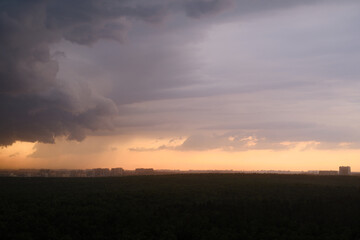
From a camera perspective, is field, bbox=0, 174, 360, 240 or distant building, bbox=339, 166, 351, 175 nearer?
field, bbox=0, 174, 360, 240

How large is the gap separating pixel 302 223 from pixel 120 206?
79.3 feet

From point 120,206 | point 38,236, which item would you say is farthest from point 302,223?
point 38,236

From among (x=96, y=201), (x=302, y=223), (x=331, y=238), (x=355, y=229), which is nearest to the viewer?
(x=331, y=238)

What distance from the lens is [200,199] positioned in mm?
52438

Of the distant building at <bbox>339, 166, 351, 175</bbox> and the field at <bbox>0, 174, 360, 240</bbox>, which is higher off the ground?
the distant building at <bbox>339, 166, 351, 175</bbox>

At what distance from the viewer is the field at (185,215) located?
119 feet

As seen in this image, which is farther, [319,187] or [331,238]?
[319,187]

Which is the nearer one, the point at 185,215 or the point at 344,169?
the point at 185,215

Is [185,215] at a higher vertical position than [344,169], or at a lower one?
lower

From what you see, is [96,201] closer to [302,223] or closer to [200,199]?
[200,199]

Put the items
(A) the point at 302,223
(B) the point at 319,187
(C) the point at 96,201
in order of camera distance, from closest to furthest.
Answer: (A) the point at 302,223, (C) the point at 96,201, (B) the point at 319,187

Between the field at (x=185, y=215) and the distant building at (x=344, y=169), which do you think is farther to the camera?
the distant building at (x=344, y=169)

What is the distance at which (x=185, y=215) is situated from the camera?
42094mm

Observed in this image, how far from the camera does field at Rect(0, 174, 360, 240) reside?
36.2 m
